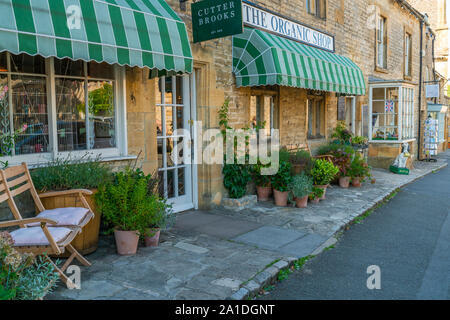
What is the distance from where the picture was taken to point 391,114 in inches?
564

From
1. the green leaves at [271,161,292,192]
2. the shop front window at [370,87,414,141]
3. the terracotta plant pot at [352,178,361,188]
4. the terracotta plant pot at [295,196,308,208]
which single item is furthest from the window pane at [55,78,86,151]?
the shop front window at [370,87,414,141]

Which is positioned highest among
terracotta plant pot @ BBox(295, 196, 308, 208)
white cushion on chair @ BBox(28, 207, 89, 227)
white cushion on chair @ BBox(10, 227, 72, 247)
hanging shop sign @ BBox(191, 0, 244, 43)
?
hanging shop sign @ BBox(191, 0, 244, 43)

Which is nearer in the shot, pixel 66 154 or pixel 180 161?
pixel 66 154

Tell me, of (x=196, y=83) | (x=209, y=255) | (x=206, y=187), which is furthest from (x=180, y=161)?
(x=209, y=255)

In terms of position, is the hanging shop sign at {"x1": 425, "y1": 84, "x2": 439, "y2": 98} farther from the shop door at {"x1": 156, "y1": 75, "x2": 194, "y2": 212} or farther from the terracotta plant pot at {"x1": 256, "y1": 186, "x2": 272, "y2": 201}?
the shop door at {"x1": 156, "y1": 75, "x2": 194, "y2": 212}

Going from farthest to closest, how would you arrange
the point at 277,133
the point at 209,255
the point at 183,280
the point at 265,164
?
the point at 277,133
the point at 265,164
the point at 209,255
the point at 183,280

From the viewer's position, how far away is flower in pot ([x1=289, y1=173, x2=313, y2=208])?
7.53m

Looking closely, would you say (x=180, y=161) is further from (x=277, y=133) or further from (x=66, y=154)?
(x=277, y=133)

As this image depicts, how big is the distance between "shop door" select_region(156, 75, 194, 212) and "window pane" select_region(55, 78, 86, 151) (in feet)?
4.82

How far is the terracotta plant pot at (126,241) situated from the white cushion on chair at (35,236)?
0.98 m

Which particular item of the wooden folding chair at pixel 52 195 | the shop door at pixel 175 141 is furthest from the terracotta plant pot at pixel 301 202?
the wooden folding chair at pixel 52 195

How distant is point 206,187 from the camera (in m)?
7.21

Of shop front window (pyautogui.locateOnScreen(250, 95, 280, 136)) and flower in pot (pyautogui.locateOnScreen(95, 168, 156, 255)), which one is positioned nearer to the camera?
flower in pot (pyautogui.locateOnScreen(95, 168, 156, 255))
